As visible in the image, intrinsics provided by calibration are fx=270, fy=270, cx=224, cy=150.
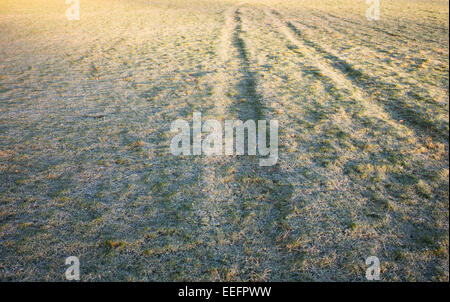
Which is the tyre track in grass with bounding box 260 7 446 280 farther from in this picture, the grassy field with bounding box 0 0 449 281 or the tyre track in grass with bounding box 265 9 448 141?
the tyre track in grass with bounding box 265 9 448 141

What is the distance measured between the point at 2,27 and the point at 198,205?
27.8 metres

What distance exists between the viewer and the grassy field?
498 cm

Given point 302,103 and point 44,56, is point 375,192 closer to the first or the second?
point 302,103

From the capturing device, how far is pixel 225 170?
286 inches

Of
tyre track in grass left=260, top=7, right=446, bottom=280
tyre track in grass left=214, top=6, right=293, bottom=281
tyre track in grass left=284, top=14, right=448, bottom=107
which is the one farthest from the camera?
tyre track in grass left=284, top=14, right=448, bottom=107

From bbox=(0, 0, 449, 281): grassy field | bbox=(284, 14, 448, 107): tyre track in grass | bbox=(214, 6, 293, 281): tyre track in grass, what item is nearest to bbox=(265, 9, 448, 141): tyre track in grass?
bbox=(0, 0, 449, 281): grassy field

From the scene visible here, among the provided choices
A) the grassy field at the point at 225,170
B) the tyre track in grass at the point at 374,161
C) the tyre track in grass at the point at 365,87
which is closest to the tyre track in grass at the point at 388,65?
the grassy field at the point at 225,170

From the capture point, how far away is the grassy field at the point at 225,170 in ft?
16.3

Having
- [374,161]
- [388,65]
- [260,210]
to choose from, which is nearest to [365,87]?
[388,65]

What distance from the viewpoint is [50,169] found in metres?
7.20

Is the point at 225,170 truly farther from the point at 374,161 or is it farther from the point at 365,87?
the point at 365,87

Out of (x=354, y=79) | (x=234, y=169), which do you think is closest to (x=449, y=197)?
(x=234, y=169)

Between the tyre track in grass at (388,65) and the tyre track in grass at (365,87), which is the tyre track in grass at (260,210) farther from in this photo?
the tyre track in grass at (388,65)
